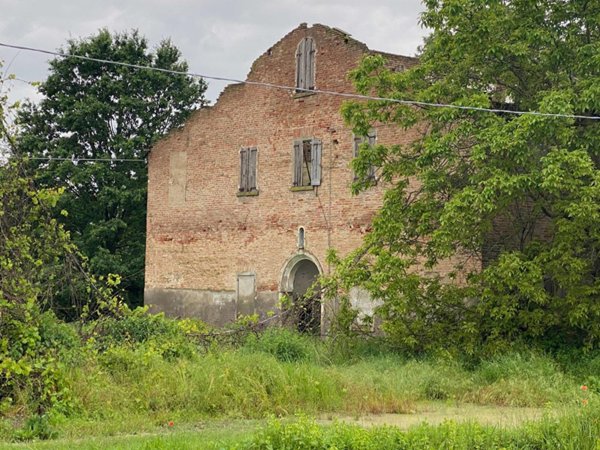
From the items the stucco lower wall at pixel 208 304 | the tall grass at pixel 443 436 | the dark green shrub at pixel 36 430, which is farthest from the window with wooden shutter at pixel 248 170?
the tall grass at pixel 443 436

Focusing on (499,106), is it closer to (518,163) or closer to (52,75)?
(518,163)

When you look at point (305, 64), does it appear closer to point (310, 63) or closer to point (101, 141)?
point (310, 63)

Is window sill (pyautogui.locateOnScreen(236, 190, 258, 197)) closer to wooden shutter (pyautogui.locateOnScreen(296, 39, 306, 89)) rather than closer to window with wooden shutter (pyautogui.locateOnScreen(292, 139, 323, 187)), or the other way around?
window with wooden shutter (pyautogui.locateOnScreen(292, 139, 323, 187))

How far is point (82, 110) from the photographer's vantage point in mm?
33969

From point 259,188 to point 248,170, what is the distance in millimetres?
741

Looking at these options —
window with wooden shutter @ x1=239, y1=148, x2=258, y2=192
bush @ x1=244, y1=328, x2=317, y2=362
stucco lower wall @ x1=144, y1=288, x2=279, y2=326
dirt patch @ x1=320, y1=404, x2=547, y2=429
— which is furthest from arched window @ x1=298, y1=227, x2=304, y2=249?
dirt patch @ x1=320, y1=404, x2=547, y2=429

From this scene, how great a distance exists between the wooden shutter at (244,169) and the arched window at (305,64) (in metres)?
2.72

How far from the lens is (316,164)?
25578 mm

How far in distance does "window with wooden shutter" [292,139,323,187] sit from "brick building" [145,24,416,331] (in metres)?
0.03

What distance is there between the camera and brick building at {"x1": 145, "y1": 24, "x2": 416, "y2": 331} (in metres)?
25.1

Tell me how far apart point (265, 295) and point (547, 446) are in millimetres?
16770

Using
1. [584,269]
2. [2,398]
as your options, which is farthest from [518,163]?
[2,398]

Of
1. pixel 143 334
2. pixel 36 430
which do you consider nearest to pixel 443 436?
pixel 36 430

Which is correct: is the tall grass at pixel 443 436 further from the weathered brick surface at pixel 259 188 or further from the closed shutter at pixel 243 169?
the closed shutter at pixel 243 169
